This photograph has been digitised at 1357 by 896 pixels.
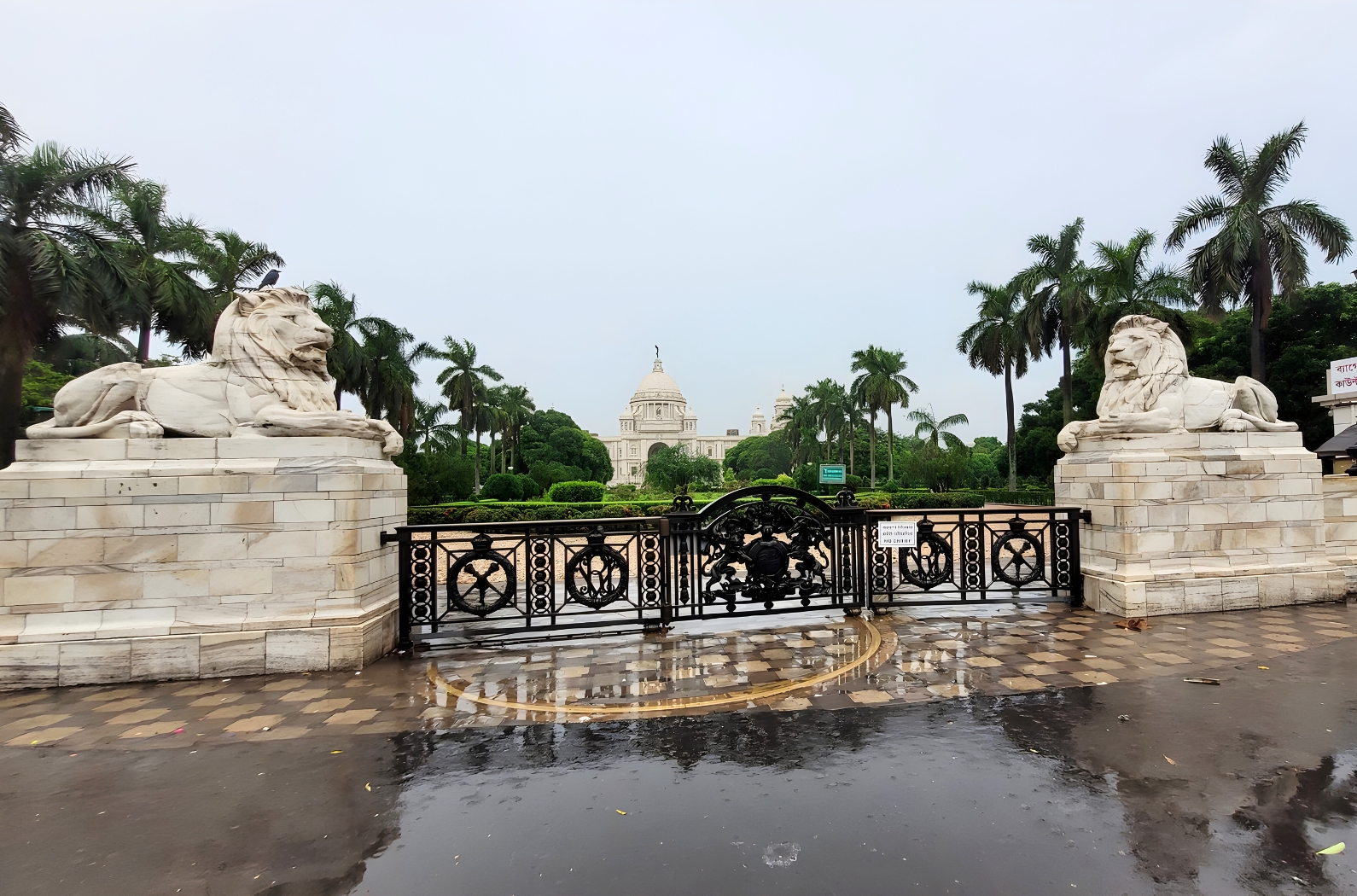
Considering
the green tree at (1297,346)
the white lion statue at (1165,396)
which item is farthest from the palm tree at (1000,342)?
the white lion statue at (1165,396)

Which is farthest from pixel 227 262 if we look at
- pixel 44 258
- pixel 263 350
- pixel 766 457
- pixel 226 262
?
pixel 766 457

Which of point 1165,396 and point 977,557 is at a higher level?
point 1165,396

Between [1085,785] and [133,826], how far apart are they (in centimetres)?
463

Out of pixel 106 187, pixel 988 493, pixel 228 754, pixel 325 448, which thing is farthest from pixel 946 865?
pixel 988 493

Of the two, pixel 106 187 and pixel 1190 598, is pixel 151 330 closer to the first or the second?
pixel 106 187

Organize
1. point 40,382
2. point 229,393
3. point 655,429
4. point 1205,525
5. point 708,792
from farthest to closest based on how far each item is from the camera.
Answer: point 655,429
point 40,382
point 1205,525
point 229,393
point 708,792

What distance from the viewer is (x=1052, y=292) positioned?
25.6 meters

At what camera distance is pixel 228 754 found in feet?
12.3

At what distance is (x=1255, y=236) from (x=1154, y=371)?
57.1 ft

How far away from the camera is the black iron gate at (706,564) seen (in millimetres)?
6152

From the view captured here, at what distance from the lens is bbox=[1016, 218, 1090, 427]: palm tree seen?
2491 cm

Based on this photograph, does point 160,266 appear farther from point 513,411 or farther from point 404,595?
point 513,411

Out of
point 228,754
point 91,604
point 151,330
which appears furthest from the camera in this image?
point 151,330

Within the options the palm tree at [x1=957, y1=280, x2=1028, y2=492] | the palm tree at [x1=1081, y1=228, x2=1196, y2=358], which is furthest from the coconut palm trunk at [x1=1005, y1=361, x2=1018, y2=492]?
the palm tree at [x1=1081, y1=228, x2=1196, y2=358]
